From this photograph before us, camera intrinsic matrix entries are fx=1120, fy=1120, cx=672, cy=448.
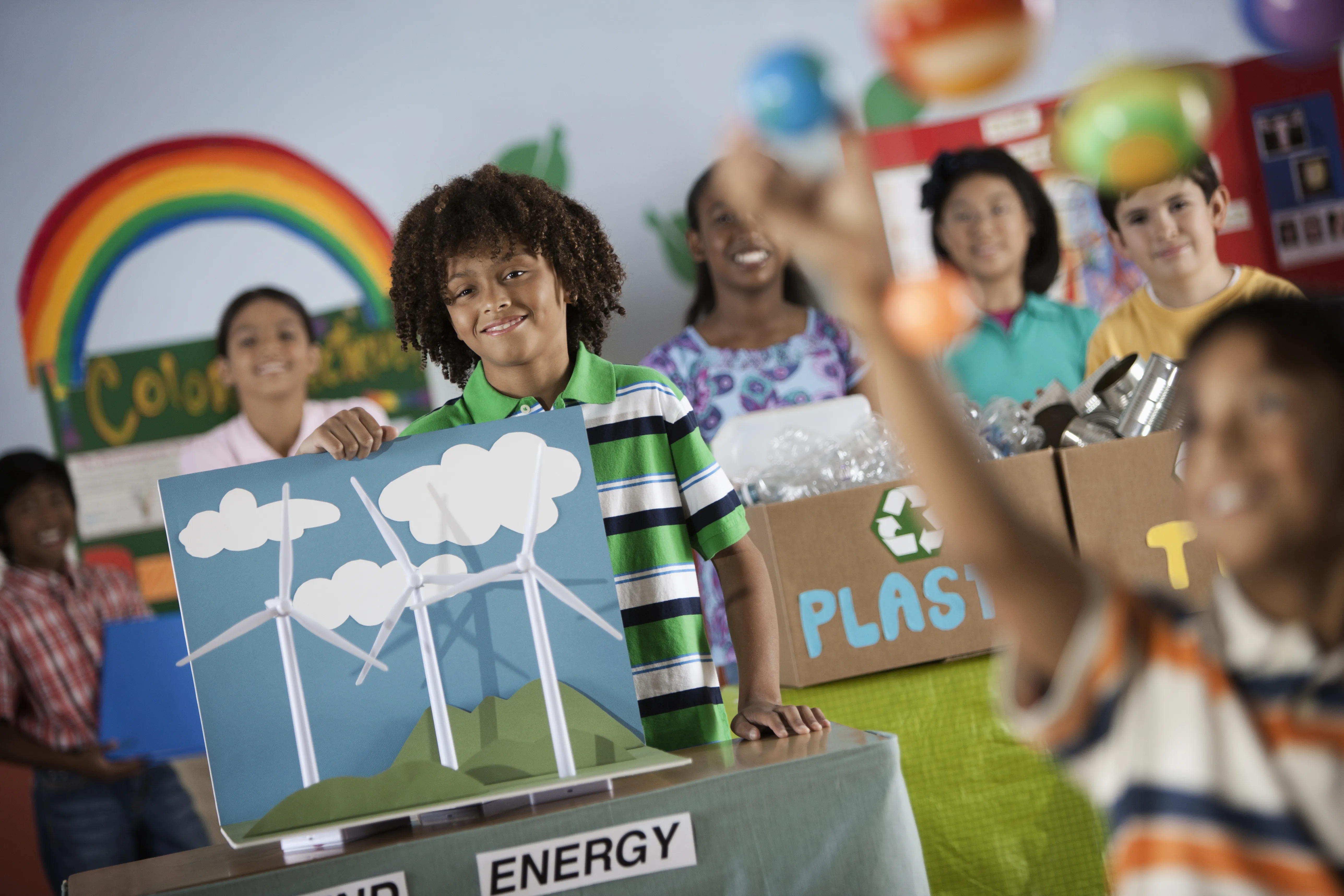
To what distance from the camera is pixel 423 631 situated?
3.70 feet

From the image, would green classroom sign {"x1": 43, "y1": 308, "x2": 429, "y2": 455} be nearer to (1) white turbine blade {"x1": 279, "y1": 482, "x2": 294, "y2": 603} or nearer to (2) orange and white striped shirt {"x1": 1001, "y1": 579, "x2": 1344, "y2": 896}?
(1) white turbine blade {"x1": 279, "y1": 482, "x2": 294, "y2": 603}

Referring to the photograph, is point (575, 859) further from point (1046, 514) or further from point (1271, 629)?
point (1046, 514)

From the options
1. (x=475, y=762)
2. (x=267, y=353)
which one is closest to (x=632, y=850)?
(x=475, y=762)

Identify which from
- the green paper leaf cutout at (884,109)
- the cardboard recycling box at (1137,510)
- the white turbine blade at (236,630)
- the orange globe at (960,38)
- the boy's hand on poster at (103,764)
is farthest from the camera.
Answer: the green paper leaf cutout at (884,109)

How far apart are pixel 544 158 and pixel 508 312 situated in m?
2.24

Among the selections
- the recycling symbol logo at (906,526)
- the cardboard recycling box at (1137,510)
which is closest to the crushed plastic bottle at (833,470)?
the recycling symbol logo at (906,526)

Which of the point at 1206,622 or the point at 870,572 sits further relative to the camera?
the point at 870,572

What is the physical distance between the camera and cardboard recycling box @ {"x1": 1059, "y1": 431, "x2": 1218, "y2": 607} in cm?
200

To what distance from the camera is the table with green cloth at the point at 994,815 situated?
2.13 meters

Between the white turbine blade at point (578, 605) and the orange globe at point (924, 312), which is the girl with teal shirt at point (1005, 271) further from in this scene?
the orange globe at point (924, 312)

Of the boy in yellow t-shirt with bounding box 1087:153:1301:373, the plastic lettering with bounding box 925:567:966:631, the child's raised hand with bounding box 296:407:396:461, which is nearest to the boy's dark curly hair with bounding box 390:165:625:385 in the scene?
the child's raised hand with bounding box 296:407:396:461

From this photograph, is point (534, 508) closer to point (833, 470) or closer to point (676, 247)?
point (833, 470)

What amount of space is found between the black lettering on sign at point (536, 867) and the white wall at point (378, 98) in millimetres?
2560

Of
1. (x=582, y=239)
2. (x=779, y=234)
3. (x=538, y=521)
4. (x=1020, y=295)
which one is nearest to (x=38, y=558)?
(x=582, y=239)
